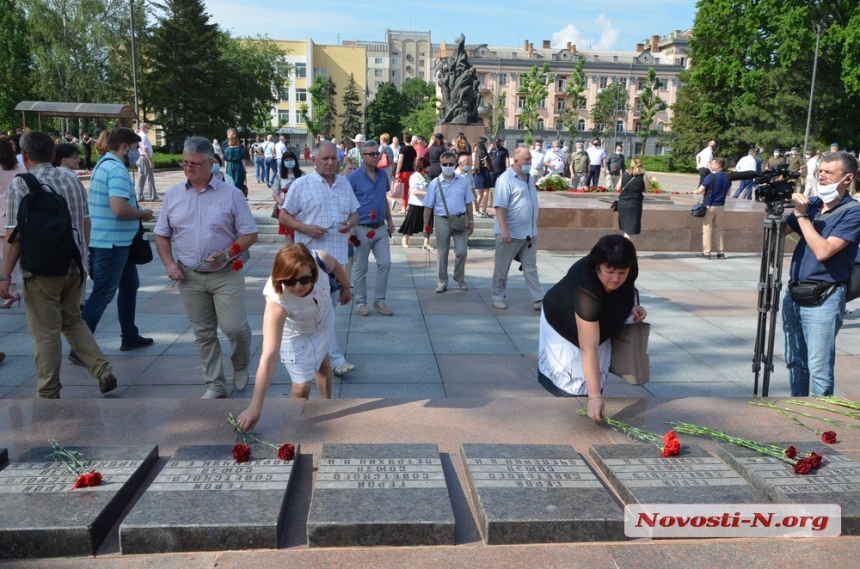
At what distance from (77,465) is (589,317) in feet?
7.90

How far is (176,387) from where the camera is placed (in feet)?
17.7

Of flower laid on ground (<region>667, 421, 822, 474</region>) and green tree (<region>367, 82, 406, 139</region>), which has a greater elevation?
green tree (<region>367, 82, 406, 139</region>)

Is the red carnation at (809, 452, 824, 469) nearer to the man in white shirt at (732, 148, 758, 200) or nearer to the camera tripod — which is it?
the camera tripod

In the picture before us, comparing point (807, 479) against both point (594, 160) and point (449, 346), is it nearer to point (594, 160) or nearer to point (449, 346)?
point (449, 346)

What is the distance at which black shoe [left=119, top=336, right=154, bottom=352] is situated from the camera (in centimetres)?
630

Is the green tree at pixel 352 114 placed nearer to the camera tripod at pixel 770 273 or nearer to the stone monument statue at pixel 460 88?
the stone monument statue at pixel 460 88

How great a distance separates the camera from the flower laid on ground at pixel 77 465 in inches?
109

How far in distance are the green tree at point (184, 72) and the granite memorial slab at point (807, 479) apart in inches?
1903

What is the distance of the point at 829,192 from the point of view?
427 cm

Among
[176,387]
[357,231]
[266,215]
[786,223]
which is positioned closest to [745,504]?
[786,223]

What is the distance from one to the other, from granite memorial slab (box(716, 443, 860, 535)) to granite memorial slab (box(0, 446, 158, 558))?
257cm

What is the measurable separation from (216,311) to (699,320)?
17.3 feet

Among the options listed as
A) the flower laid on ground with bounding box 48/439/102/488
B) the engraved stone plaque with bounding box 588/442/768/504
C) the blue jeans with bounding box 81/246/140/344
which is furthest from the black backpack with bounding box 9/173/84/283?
the engraved stone plaque with bounding box 588/442/768/504

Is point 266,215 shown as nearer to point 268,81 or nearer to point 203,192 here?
point 203,192
